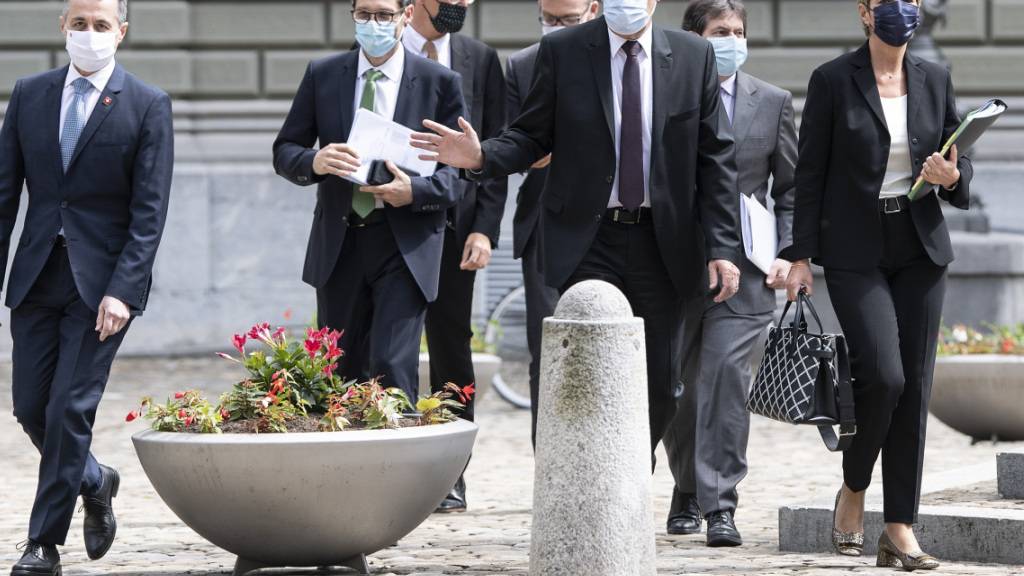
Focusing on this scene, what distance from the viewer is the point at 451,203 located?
23.4ft

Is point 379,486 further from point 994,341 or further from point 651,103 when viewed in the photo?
point 994,341

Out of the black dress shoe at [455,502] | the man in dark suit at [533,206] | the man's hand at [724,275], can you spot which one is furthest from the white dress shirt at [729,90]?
the black dress shoe at [455,502]

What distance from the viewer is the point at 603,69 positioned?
6.43 metres

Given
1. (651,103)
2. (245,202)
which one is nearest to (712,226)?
(651,103)

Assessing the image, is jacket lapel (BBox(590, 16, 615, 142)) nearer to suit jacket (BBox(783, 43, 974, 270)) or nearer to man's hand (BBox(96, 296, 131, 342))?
suit jacket (BBox(783, 43, 974, 270))

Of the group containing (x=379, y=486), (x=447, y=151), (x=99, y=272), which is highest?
(x=447, y=151)

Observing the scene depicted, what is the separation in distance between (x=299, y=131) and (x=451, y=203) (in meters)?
0.65

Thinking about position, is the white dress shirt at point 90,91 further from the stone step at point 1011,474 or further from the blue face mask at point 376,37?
the stone step at point 1011,474

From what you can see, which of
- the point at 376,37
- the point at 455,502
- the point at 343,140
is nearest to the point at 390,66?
the point at 376,37

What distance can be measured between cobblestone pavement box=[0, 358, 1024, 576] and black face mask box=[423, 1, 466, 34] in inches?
77.9

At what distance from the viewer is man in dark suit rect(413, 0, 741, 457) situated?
251 inches

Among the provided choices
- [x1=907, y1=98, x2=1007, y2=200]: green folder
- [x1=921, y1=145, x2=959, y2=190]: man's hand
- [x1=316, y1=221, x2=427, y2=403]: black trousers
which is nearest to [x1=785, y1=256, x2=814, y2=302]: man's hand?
[x1=907, y1=98, x2=1007, y2=200]: green folder

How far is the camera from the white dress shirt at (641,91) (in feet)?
21.1

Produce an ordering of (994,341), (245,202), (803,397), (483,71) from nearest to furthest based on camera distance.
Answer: (803,397)
(483,71)
(994,341)
(245,202)
